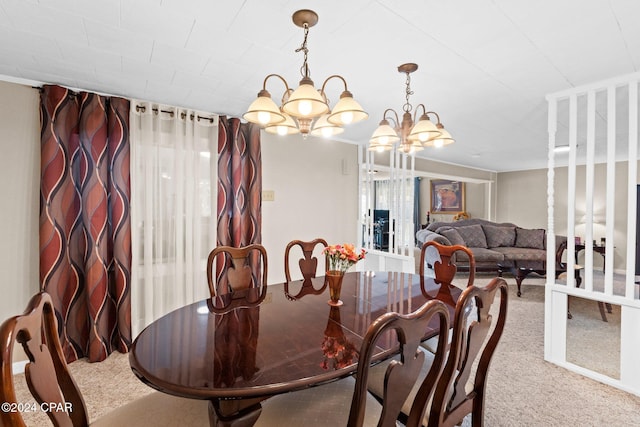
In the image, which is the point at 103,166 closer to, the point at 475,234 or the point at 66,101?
the point at 66,101

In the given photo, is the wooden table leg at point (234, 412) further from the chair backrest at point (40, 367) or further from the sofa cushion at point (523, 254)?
the sofa cushion at point (523, 254)

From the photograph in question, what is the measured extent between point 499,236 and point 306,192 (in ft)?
15.3

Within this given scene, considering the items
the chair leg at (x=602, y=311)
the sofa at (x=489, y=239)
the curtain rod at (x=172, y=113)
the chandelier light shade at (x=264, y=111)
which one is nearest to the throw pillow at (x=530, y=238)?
the sofa at (x=489, y=239)

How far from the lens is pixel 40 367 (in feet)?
2.94

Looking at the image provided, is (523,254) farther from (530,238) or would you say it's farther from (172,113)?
(172,113)

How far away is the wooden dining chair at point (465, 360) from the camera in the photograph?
1.09m

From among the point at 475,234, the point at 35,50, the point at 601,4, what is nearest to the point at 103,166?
the point at 35,50

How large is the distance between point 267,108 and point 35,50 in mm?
1561

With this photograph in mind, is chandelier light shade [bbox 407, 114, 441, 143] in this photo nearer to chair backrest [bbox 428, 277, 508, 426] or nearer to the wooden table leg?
chair backrest [bbox 428, 277, 508, 426]

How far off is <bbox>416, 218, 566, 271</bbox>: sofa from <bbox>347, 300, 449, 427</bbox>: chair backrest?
16.0 ft

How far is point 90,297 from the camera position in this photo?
7.94ft

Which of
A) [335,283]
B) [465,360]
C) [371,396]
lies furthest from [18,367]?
[465,360]

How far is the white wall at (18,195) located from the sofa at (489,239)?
211 inches

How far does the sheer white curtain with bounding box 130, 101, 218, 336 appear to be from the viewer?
2715 mm
